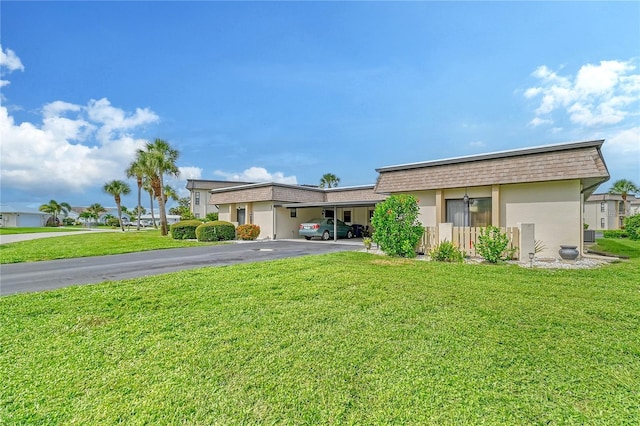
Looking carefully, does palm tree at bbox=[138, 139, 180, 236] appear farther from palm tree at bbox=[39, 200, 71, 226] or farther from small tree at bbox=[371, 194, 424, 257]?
palm tree at bbox=[39, 200, 71, 226]

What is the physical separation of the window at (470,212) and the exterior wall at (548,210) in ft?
2.03

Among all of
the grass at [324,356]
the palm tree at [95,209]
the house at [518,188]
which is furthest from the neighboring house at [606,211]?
the palm tree at [95,209]

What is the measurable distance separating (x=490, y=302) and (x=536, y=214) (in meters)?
7.19

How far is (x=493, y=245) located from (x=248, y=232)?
51.6ft

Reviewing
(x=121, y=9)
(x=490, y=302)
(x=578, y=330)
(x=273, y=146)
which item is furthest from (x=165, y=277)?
(x=273, y=146)

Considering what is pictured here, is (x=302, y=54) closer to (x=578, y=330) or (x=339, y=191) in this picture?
(x=339, y=191)

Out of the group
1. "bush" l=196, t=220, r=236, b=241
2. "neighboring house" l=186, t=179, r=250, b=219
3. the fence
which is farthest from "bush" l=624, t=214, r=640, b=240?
"neighboring house" l=186, t=179, r=250, b=219

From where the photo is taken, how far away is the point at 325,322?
4020mm

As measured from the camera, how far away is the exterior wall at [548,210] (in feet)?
30.9

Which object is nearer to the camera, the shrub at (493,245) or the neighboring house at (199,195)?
the shrub at (493,245)

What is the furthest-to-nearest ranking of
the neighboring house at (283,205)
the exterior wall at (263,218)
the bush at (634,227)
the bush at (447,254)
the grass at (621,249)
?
1. the exterior wall at (263,218)
2. the neighboring house at (283,205)
3. the bush at (634,227)
4. the grass at (621,249)
5. the bush at (447,254)

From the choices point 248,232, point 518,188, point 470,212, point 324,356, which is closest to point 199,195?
point 248,232

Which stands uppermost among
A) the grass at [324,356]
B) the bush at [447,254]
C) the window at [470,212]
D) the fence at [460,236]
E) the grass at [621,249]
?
the window at [470,212]

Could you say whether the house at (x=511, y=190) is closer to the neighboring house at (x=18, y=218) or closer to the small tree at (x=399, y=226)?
the small tree at (x=399, y=226)
